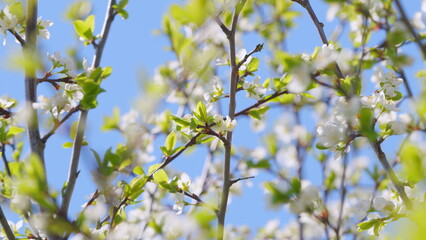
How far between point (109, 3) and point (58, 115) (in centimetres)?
52

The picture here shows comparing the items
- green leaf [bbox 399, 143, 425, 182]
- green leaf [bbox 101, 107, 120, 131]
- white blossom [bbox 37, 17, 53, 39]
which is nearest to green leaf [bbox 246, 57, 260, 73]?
white blossom [bbox 37, 17, 53, 39]

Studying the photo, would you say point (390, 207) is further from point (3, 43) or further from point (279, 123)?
point (279, 123)

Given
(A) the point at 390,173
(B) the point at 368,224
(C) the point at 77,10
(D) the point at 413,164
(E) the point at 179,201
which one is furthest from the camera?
(C) the point at 77,10

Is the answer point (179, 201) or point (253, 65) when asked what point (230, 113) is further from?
point (179, 201)

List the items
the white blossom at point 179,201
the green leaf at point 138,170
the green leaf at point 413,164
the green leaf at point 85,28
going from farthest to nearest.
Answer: the green leaf at point 85,28 < the green leaf at point 138,170 < the white blossom at point 179,201 < the green leaf at point 413,164

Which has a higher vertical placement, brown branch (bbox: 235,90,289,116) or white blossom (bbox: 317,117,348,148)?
brown branch (bbox: 235,90,289,116)

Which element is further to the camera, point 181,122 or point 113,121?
point 113,121

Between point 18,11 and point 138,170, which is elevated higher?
point 18,11

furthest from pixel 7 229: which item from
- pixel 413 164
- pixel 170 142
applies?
pixel 413 164

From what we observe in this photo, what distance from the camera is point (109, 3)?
1.98m

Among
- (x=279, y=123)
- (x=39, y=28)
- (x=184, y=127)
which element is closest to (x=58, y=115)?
(x=39, y=28)

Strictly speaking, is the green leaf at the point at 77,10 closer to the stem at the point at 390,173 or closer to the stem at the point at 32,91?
the stem at the point at 32,91

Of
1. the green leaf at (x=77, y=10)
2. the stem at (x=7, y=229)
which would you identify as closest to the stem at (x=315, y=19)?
the green leaf at (x=77, y=10)

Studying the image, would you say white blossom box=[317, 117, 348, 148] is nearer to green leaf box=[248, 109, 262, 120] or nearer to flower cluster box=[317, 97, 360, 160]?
flower cluster box=[317, 97, 360, 160]
